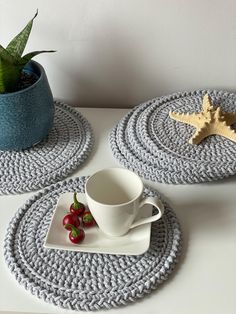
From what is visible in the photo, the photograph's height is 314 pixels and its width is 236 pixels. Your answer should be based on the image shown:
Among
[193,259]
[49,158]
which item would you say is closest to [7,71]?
[49,158]

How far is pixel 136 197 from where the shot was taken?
580 millimetres

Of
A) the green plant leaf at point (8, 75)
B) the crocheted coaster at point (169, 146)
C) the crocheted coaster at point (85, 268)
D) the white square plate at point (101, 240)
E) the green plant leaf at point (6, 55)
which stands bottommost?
the crocheted coaster at point (85, 268)

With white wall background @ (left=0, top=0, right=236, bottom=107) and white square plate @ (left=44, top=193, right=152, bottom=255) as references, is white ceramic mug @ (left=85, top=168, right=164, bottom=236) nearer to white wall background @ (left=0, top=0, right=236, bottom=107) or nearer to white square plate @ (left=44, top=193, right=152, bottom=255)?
white square plate @ (left=44, top=193, right=152, bottom=255)

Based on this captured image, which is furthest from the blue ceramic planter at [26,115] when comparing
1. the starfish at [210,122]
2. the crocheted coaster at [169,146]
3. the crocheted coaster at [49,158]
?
A: the starfish at [210,122]

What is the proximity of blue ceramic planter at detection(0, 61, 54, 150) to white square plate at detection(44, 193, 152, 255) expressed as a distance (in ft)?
0.52

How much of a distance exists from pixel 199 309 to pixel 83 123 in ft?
1.33

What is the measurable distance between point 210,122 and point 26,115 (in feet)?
0.93

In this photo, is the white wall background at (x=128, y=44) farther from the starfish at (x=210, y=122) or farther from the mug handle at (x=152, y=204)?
the mug handle at (x=152, y=204)

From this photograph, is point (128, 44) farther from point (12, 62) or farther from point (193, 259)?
point (193, 259)

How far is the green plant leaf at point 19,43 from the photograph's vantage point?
73 centimetres

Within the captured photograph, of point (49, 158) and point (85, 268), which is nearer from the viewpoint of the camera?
point (85, 268)

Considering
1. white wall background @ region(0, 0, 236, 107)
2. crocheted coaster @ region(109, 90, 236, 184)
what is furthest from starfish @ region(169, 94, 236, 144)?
white wall background @ region(0, 0, 236, 107)

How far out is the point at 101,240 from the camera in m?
0.60

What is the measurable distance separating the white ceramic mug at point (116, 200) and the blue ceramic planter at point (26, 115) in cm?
17
